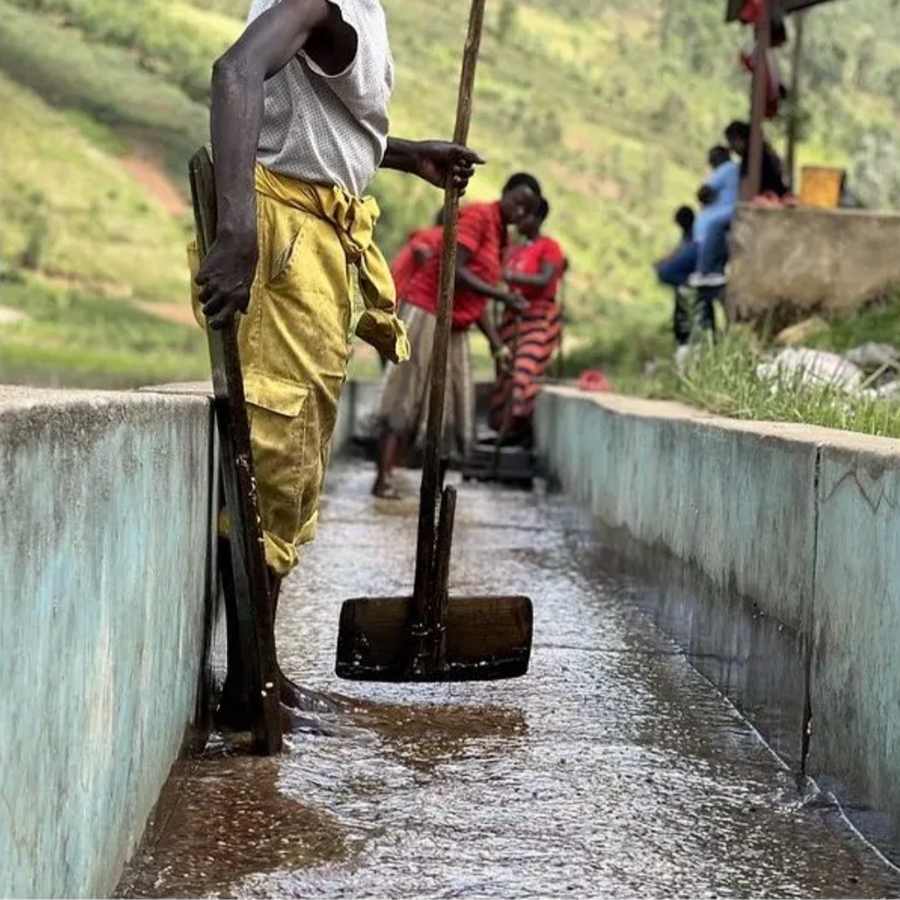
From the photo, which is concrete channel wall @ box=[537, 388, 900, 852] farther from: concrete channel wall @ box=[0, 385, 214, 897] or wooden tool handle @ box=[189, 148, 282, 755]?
concrete channel wall @ box=[0, 385, 214, 897]

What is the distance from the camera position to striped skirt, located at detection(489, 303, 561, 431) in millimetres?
12203

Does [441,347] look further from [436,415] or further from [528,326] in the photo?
[528,326]

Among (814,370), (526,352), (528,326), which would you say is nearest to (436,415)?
(814,370)

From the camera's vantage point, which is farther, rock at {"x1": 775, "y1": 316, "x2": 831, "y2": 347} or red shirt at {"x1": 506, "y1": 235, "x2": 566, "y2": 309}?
red shirt at {"x1": 506, "y1": 235, "x2": 566, "y2": 309}

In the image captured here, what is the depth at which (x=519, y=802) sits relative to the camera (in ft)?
12.4

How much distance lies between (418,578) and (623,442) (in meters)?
3.01

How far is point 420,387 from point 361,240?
6.13 m

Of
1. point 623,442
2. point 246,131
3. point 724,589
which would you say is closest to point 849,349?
point 623,442

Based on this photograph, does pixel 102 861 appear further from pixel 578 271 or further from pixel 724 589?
pixel 578 271

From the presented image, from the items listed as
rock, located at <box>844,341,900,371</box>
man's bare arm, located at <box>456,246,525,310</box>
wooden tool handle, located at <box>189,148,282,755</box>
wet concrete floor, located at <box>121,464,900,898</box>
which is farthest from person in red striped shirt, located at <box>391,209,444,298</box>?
wooden tool handle, located at <box>189,148,282,755</box>

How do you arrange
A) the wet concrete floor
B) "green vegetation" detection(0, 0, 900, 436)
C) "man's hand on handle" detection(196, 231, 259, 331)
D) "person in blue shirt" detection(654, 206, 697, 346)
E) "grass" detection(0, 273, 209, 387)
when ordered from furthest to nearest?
"green vegetation" detection(0, 0, 900, 436)
"grass" detection(0, 273, 209, 387)
"person in blue shirt" detection(654, 206, 697, 346)
"man's hand on handle" detection(196, 231, 259, 331)
the wet concrete floor

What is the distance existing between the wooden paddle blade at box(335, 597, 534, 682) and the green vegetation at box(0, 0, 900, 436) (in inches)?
873

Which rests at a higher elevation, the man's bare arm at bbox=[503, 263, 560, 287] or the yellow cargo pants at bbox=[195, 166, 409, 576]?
the man's bare arm at bbox=[503, 263, 560, 287]

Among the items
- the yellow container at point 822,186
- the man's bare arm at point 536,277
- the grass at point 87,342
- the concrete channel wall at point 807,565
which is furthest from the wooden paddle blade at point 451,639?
the grass at point 87,342
